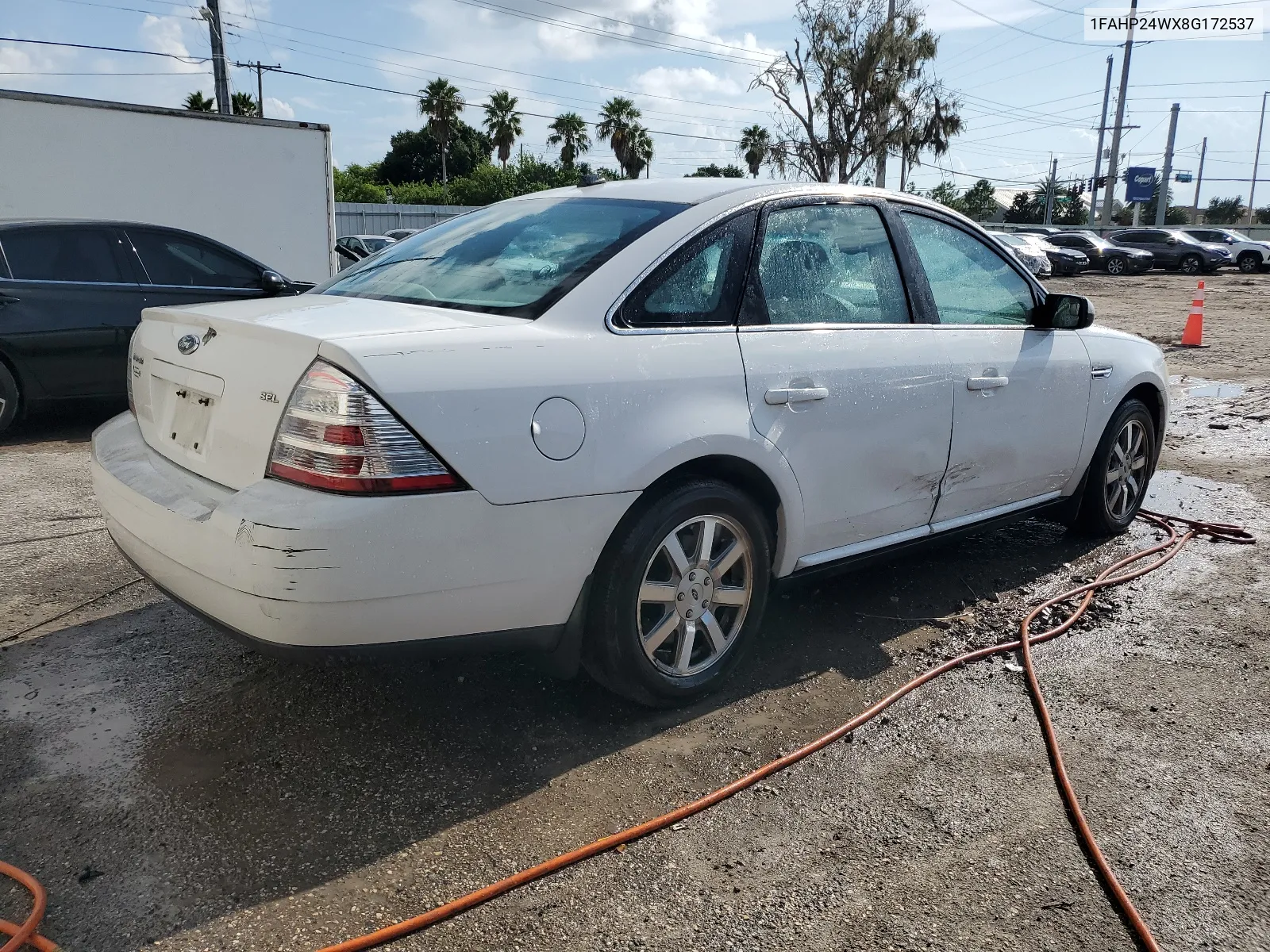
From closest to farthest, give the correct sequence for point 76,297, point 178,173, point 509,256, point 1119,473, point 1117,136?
point 509,256, point 1119,473, point 76,297, point 178,173, point 1117,136

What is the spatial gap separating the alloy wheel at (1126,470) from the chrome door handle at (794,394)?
7.40 ft

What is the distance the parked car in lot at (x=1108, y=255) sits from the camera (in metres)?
33.5

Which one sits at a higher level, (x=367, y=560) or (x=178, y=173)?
(x=178, y=173)

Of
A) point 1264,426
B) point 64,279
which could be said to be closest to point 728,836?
point 64,279

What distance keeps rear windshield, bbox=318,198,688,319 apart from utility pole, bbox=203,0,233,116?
69.4 ft

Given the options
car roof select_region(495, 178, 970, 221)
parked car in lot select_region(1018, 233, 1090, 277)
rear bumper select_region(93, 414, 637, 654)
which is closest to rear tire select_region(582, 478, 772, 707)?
rear bumper select_region(93, 414, 637, 654)

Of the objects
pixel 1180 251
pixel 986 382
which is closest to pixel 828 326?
pixel 986 382

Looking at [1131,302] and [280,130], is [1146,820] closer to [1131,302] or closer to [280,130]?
[280,130]

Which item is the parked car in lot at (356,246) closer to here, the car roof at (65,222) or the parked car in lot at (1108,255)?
the car roof at (65,222)

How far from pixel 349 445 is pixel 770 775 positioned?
147 centimetres

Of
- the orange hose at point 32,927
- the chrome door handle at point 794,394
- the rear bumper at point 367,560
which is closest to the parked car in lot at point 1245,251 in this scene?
the chrome door handle at point 794,394

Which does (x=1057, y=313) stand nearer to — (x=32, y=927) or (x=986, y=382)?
(x=986, y=382)

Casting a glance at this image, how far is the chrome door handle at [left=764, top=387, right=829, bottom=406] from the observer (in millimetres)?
3186

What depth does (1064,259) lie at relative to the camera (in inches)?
1293
